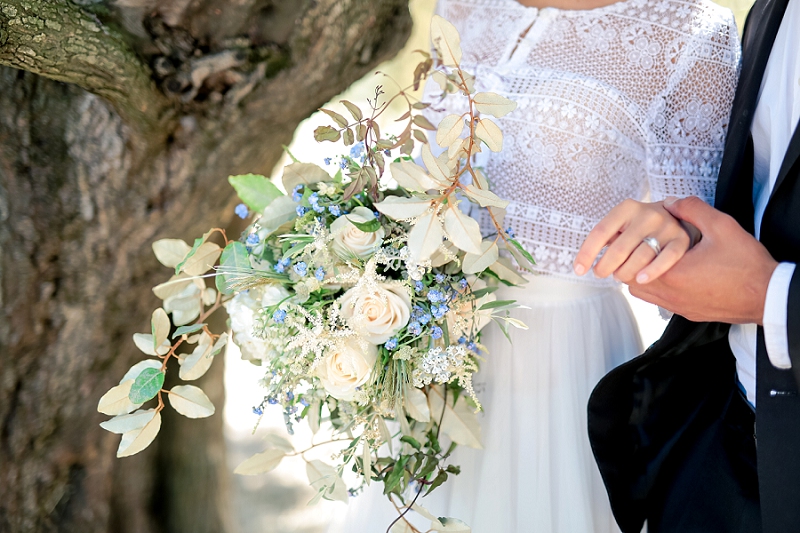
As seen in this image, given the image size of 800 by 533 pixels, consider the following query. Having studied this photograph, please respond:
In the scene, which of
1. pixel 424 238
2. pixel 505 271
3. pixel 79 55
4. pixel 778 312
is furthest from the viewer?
pixel 79 55

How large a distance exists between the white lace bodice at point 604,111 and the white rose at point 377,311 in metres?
0.47

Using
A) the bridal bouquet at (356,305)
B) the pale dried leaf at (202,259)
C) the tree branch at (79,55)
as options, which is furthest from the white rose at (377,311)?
the tree branch at (79,55)

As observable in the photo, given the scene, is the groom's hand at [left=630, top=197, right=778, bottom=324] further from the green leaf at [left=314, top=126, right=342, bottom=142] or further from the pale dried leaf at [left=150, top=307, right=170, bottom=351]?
the pale dried leaf at [left=150, top=307, right=170, bottom=351]

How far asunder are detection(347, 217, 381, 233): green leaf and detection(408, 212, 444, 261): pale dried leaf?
202 millimetres

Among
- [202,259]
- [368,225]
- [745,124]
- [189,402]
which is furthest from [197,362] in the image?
[745,124]

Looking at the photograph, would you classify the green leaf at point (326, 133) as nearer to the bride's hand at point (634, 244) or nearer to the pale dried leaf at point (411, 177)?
the pale dried leaf at point (411, 177)

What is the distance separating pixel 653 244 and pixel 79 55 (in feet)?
3.90

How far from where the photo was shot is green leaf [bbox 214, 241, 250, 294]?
1199 mm

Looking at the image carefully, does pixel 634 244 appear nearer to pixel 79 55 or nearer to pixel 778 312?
pixel 778 312

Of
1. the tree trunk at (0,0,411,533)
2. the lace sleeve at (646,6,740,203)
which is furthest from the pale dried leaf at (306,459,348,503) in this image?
the lace sleeve at (646,6,740,203)

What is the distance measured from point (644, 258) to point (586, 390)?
1.70 feet

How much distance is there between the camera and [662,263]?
1.04 metres

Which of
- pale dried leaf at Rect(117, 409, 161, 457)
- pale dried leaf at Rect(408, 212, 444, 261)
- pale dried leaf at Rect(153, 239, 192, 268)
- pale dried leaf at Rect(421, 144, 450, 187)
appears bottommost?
pale dried leaf at Rect(117, 409, 161, 457)

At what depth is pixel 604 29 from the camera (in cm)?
143
